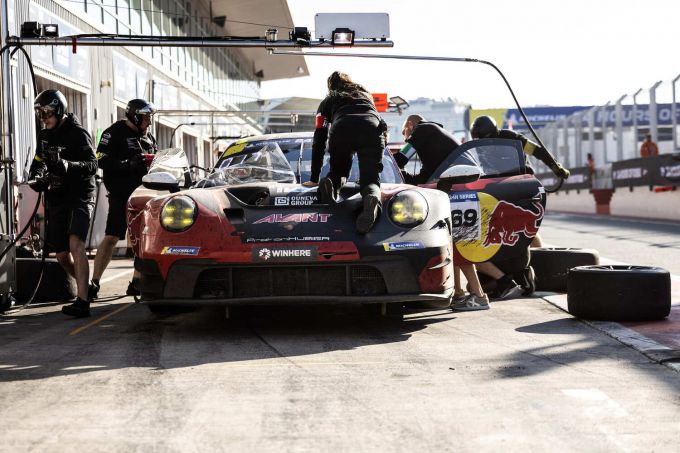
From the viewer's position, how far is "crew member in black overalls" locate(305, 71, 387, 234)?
5.82m

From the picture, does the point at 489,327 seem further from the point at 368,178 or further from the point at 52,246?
the point at 52,246

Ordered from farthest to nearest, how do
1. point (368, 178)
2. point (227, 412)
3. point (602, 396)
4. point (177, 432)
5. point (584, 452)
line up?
1. point (368, 178)
2. point (602, 396)
3. point (227, 412)
4. point (177, 432)
5. point (584, 452)

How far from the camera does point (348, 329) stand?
19.1ft

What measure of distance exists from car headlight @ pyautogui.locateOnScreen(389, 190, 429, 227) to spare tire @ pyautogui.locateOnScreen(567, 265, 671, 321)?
1.25m

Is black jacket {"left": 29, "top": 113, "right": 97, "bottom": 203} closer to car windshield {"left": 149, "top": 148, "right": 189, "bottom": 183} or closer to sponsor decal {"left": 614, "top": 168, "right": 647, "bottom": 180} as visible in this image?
car windshield {"left": 149, "top": 148, "right": 189, "bottom": 183}

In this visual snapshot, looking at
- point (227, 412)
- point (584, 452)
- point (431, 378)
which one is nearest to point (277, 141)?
point (431, 378)

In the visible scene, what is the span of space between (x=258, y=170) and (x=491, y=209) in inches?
66.7

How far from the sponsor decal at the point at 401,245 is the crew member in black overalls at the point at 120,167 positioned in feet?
9.87

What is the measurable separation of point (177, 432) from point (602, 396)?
170 centimetres

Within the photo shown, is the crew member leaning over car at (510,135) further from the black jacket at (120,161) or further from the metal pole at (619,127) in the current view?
the metal pole at (619,127)

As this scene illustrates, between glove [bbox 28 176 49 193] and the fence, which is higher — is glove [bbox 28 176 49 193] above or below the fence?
below

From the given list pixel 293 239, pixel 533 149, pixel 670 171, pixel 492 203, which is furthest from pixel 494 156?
pixel 670 171

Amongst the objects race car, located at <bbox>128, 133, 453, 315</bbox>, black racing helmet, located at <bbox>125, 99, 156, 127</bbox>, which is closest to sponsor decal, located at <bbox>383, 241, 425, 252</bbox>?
race car, located at <bbox>128, 133, 453, 315</bbox>

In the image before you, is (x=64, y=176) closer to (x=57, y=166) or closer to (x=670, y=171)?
(x=57, y=166)
